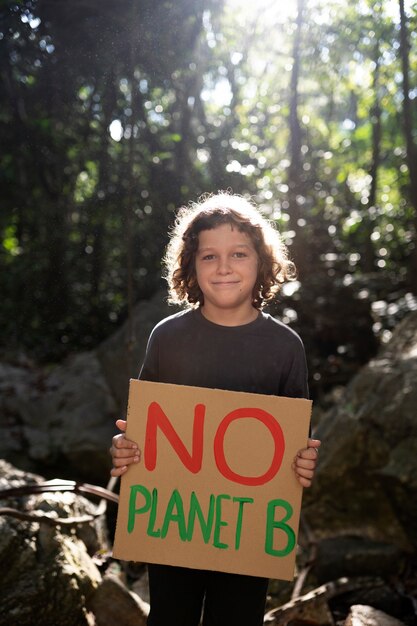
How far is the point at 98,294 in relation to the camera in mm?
8156

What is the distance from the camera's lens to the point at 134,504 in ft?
5.53

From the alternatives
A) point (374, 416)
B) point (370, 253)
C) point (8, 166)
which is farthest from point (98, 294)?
point (374, 416)

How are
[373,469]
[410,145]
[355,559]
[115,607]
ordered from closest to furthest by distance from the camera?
[115,607]
[355,559]
[373,469]
[410,145]

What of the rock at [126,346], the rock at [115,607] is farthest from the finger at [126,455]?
the rock at [126,346]

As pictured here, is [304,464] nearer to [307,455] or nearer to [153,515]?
[307,455]

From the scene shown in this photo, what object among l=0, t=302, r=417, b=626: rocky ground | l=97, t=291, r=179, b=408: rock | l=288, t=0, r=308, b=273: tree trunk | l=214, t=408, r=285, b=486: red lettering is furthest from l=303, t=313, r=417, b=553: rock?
l=288, t=0, r=308, b=273: tree trunk

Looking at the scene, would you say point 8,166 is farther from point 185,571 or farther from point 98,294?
point 185,571

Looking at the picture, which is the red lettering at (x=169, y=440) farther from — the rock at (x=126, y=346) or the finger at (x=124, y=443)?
the rock at (x=126, y=346)

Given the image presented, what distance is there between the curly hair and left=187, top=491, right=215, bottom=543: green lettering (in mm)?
617

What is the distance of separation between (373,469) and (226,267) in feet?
6.29

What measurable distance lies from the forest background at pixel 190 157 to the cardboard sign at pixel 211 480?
10.4 ft

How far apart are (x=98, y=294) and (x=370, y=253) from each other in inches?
145

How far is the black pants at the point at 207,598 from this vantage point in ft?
5.50

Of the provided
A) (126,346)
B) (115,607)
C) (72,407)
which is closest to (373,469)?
(115,607)
